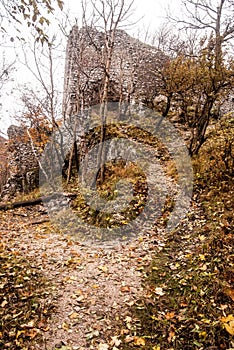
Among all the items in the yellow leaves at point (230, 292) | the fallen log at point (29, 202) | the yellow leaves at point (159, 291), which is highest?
the yellow leaves at point (230, 292)

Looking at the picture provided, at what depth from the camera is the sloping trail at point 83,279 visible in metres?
2.77

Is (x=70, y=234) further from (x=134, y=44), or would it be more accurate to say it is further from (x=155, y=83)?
(x=134, y=44)

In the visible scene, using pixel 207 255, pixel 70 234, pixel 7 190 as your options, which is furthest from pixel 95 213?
pixel 7 190

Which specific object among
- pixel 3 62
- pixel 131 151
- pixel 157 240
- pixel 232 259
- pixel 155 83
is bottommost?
A: pixel 157 240

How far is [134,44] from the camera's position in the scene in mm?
13789

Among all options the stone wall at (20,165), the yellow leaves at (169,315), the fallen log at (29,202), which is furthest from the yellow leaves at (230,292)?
the stone wall at (20,165)

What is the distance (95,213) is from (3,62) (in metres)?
6.19

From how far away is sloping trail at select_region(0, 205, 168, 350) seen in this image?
2766 millimetres

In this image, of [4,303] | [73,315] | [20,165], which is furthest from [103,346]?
[20,165]

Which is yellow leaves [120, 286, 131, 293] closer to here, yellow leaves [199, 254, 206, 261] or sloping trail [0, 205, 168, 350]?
sloping trail [0, 205, 168, 350]

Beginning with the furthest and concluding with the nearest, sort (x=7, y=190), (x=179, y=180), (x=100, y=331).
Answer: (x=7, y=190) → (x=179, y=180) → (x=100, y=331)

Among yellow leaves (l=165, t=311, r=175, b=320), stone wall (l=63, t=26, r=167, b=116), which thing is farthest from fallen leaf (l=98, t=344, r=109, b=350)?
stone wall (l=63, t=26, r=167, b=116)

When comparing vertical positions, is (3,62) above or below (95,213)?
above

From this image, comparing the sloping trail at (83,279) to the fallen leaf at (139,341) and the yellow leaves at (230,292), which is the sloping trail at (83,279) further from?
the yellow leaves at (230,292)
